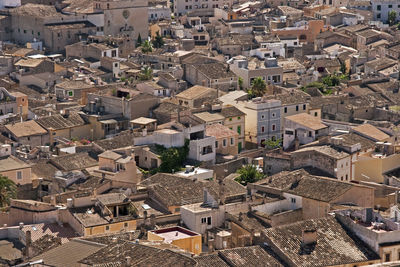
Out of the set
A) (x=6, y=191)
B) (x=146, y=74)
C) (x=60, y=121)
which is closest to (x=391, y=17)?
(x=146, y=74)

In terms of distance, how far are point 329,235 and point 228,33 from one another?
53.4 meters

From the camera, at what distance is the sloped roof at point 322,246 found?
45406 mm

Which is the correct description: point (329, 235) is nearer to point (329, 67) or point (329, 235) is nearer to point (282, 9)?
point (329, 67)

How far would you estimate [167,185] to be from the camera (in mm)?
55250

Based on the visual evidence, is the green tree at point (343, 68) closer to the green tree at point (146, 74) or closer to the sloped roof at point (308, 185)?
the green tree at point (146, 74)

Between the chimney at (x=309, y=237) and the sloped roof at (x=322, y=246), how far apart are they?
0.17 metres

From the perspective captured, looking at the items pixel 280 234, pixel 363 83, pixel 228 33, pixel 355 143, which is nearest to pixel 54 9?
pixel 228 33

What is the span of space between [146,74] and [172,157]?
1875cm

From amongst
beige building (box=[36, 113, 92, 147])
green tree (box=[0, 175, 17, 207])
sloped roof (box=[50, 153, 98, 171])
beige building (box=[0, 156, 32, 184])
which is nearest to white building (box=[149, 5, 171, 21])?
beige building (box=[36, 113, 92, 147])

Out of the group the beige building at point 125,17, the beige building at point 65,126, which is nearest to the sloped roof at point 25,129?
the beige building at point 65,126

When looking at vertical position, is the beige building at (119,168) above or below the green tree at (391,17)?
above

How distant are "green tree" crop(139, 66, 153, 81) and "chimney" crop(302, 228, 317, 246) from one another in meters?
33.0

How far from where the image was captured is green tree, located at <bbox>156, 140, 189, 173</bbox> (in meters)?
60.9

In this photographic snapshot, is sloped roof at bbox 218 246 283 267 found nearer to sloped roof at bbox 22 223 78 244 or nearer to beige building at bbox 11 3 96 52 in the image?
sloped roof at bbox 22 223 78 244
